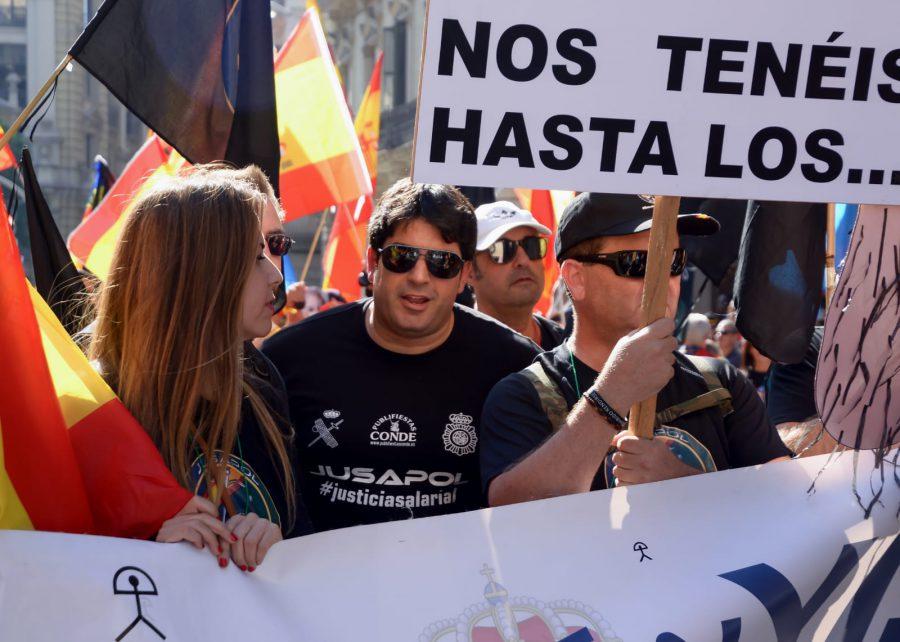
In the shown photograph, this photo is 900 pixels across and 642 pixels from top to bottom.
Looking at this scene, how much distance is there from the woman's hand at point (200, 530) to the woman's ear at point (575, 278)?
41.4 inches

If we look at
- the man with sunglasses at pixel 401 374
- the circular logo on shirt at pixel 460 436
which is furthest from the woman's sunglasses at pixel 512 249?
the circular logo on shirt at pixel 460 436

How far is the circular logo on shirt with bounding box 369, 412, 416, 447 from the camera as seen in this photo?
→ 10.00 feet

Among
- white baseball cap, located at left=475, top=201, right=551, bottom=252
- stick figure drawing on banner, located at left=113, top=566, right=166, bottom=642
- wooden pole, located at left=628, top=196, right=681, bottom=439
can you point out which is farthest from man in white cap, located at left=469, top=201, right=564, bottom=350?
stick figure drawing on banner, located at left=113, top=566, right=166, bottom=642

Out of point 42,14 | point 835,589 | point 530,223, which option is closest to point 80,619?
point 835,589

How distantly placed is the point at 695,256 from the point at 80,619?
3.36m

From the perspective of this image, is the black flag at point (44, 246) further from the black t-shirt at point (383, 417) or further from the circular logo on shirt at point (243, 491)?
the circular logo on shirt at point (243, 491)

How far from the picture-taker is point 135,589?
6.97 feet

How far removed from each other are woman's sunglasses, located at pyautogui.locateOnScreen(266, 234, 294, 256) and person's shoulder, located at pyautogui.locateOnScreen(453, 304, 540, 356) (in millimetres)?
510

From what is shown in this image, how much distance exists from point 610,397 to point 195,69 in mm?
2200

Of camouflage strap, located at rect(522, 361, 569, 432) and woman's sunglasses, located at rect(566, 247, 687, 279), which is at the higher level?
woman's sunglasses, located at rect(566, 247, 687, 279)

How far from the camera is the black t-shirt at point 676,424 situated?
2662 millimetres

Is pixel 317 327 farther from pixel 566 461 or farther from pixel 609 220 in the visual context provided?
pixel 566 461

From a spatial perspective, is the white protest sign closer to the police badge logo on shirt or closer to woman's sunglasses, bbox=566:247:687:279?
woman's sunglasses, bbox=566:247:687:279

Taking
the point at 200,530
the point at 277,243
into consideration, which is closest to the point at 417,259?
the point at 277,243
